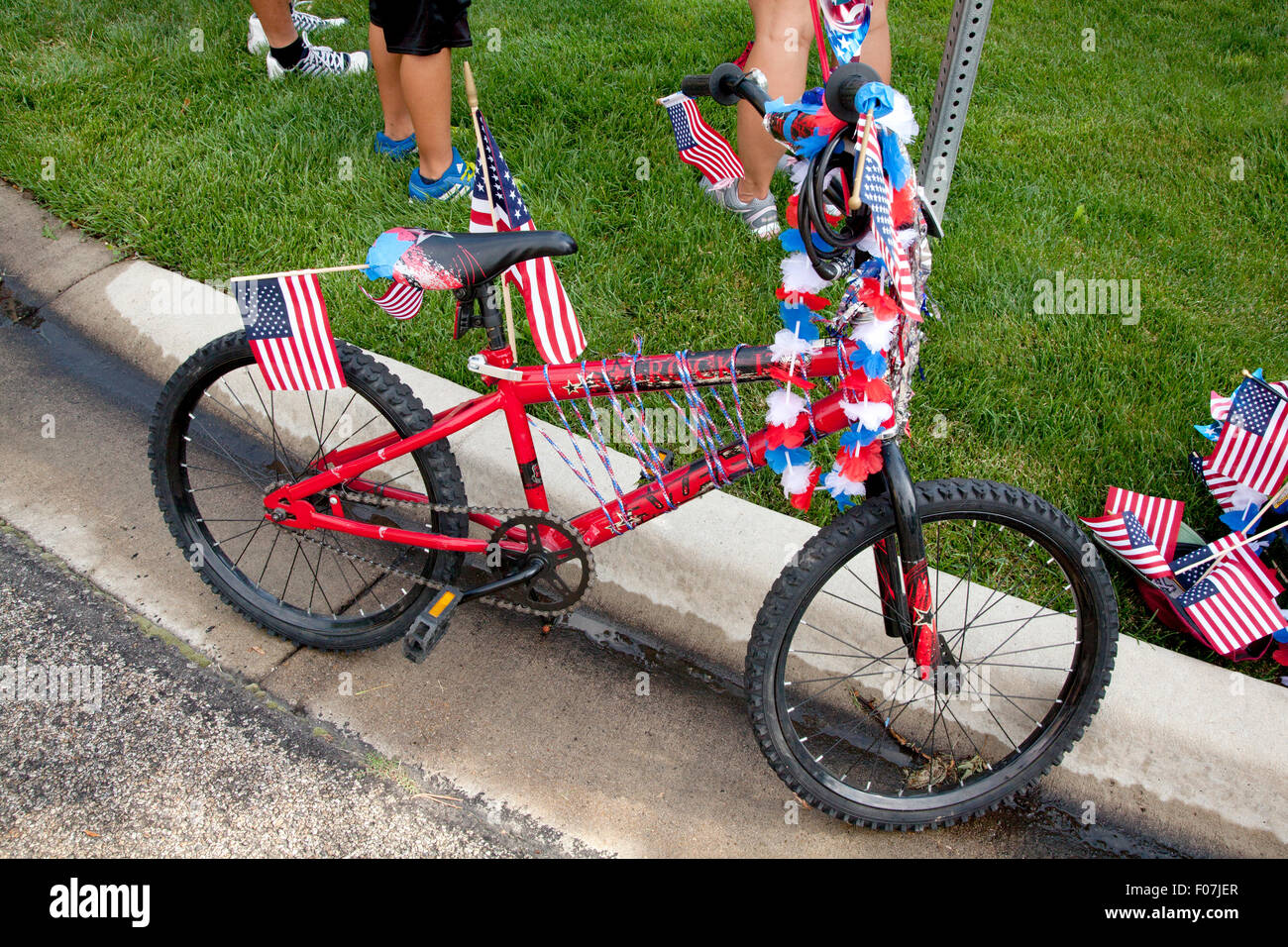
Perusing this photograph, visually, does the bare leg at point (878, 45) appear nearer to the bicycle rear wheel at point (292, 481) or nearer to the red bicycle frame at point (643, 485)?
the red bicycle frame at point (643, 485)

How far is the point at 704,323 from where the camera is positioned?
3.54 metres

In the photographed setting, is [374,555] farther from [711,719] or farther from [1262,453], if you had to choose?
[1262,453]

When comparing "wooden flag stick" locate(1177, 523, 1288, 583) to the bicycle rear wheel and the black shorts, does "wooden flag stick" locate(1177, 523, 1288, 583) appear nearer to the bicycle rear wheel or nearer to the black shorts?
the bicycle rear wheel

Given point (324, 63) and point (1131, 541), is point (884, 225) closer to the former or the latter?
point (1131, 541)

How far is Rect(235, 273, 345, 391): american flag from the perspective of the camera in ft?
7.02

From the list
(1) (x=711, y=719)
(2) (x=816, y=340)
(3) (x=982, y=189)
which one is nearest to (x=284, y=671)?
(1) (x=711, y=719)

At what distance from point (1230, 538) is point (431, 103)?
10.9 feet

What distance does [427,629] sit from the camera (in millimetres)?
2418

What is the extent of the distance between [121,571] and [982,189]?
3.88 m

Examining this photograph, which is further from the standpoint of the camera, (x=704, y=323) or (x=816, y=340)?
(x=704, y=323)

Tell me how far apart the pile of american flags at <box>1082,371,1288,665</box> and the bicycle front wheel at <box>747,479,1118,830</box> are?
0.26m

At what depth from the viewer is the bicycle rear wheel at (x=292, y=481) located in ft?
7.93

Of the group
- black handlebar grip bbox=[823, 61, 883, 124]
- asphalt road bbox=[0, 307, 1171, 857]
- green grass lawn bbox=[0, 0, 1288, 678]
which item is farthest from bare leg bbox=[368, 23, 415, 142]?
black handlebar grip bbox=[823, 61, 883, 124]

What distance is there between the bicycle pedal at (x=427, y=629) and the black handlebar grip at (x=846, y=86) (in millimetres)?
1558
